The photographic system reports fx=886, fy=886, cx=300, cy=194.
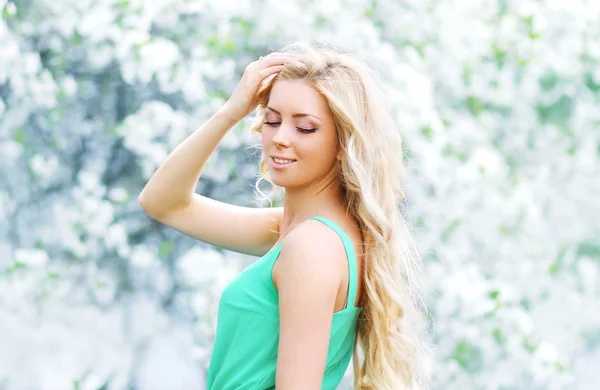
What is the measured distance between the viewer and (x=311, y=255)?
1511mm

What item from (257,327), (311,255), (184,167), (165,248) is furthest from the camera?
(165,248)

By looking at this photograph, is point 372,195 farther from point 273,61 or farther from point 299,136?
point 273,61

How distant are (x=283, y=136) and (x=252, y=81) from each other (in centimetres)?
21

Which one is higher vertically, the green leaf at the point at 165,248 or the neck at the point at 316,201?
the neck at the point at 316,201

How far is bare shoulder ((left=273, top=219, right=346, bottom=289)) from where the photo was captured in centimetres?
150

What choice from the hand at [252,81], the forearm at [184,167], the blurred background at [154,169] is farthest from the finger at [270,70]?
the blurred background at [154,169]

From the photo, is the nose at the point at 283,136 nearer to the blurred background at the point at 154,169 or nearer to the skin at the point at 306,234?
the skin at the point at 306,234

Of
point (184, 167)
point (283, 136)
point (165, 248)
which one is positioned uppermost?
point (283, 136)

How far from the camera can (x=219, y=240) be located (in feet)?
6.53

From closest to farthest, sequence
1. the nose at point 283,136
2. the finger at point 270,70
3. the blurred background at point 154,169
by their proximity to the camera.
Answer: the nose at point 283,136 → the finger at point 270,70 → the blurred background at point 154,169

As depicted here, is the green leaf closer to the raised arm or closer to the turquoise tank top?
the raised arm

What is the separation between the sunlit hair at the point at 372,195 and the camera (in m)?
1.63

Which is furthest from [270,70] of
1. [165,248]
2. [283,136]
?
[165,248]

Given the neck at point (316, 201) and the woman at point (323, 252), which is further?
the neck at point (316, 201)
